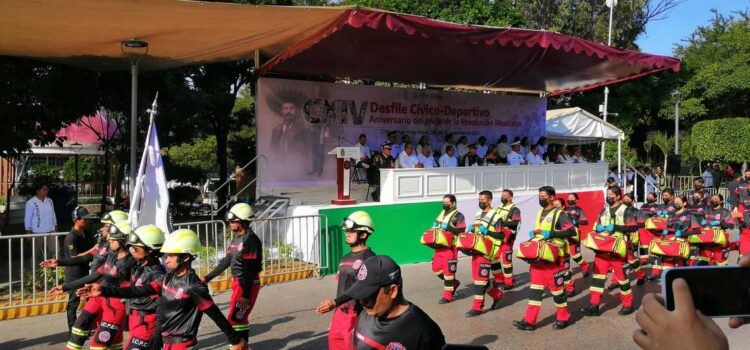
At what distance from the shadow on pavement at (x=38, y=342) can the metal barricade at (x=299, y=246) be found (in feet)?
13.0

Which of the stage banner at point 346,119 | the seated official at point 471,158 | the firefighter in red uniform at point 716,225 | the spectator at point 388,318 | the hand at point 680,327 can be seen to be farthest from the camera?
the seated official at point 471,158

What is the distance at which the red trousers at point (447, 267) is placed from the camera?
9500 mm

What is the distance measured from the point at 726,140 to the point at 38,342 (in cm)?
2946

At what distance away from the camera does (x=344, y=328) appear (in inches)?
212

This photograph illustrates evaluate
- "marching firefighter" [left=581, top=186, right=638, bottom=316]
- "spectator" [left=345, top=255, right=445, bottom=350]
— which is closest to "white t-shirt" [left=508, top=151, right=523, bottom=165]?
"marching firefighter" [left=581, top=186, right=638, bottom=316]

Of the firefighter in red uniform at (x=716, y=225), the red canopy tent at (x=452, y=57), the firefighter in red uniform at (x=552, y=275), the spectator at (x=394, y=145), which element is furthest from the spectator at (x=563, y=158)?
the firefighter in red uniform at (x=552, y=275)

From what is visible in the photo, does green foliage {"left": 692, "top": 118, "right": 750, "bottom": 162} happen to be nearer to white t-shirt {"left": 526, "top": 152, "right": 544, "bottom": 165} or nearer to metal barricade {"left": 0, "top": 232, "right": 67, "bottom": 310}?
white t-shirt {"left": 526, "top": 152, "right": 544, "bottom": 165}

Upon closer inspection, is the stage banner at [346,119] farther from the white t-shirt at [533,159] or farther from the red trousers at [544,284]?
the red trousers at [544,284]

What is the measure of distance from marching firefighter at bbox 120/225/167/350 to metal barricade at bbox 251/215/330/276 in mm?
5581

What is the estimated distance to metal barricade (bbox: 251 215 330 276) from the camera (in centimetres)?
1135

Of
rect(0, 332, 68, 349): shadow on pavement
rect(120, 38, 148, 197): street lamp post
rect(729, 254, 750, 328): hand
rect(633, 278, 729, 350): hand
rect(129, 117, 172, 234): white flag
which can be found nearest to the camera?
rect(633, 278, 729, 350): hand

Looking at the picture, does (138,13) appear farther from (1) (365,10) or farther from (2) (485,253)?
(2) (485,253)

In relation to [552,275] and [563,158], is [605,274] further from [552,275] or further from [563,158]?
[563,158]

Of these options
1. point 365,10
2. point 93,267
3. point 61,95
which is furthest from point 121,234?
point 61,95
